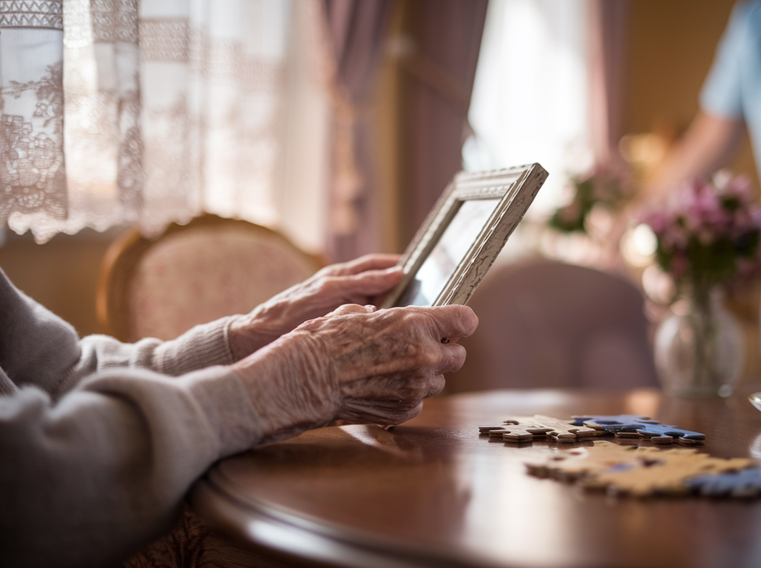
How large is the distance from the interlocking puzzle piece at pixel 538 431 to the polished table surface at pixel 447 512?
0.02 meters

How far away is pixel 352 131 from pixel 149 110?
42.3 inches

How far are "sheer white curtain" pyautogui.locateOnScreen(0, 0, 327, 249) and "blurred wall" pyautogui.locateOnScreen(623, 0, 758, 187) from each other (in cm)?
416

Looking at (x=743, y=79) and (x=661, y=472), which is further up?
(x=743, y=79)

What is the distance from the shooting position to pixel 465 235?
96 centimetres

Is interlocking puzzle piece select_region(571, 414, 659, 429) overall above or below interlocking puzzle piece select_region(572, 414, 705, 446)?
below

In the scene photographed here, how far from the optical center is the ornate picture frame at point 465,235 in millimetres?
840

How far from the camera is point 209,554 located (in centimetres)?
80

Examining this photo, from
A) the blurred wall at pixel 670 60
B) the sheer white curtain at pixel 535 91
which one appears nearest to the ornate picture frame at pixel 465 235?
the sheer white curtain at pixel 535 91

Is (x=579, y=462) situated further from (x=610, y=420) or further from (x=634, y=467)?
(x=610, y=420)

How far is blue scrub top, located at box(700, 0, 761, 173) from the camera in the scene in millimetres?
2133

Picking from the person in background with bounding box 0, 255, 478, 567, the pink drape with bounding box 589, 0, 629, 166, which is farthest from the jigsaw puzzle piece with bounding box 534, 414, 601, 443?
the pink drape with bounding box 589, 0, 629, 166

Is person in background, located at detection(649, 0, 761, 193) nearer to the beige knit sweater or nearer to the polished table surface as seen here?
the polished table surface

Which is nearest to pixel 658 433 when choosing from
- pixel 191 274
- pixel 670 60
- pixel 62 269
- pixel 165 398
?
pixel 165 398

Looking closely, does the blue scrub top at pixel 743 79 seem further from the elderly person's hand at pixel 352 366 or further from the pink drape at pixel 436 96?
the elderly person's hand at pixel 352 366
